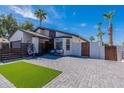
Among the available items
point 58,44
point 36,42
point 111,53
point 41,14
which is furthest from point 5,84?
point 111,53

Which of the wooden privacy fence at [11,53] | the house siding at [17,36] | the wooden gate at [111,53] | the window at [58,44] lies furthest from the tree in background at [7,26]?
the wooden gate at [111,53]

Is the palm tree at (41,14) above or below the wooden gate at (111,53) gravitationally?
above

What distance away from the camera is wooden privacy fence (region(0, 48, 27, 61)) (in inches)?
409

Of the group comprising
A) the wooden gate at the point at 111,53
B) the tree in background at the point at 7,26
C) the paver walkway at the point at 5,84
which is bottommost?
the paver walkway at the point at 5,84

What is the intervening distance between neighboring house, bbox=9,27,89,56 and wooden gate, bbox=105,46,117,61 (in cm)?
212

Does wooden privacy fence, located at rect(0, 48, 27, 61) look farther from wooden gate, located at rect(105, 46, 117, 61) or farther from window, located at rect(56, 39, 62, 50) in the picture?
wooden gate, located at rect(105, 46, 117, 61)

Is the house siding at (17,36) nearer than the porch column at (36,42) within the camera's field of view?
Yes

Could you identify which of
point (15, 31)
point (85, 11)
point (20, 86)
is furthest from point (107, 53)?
point (20, 86)

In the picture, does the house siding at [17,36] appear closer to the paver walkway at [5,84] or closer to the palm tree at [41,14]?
the palm tree at [41,14]

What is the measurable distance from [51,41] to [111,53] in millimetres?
6051

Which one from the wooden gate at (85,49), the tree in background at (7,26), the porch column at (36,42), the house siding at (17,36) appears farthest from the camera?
the wooden gate at (85,49)

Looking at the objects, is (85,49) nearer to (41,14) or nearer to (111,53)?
(111,53)

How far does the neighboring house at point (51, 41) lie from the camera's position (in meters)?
12.7

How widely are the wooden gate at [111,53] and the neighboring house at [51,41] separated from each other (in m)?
2.12
